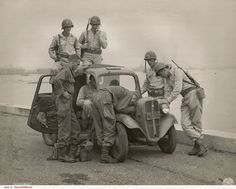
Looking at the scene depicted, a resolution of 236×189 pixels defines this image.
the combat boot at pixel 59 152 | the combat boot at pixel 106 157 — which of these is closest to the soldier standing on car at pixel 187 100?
the combat boot at pixel 106 157

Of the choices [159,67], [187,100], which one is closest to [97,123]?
[159,67]

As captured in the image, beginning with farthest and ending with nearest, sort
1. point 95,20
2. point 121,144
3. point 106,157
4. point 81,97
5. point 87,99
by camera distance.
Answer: point 95,20
point 81,97
point 87,99
point 106,157
point 121,144

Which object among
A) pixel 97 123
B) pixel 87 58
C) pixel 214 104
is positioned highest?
pixel 87 58

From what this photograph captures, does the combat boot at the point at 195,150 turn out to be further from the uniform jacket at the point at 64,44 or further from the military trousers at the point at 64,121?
the uniform jacket at the point at 64,44

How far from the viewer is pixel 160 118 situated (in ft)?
25.5

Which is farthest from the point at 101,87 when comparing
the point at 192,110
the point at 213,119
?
the point at 213,119

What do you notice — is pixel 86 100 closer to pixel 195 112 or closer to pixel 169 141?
pixel 169 141

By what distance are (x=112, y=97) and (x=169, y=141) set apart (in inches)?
49.7

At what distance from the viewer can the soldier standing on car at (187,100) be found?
25.4 feet

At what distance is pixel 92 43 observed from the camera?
10.0m

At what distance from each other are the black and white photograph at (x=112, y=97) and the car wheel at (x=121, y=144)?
2 cm

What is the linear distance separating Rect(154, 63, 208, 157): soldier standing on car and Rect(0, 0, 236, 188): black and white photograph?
0.02m

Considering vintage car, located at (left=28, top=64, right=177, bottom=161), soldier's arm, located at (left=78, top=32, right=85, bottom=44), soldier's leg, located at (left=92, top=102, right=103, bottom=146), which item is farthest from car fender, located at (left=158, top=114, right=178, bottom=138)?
soldier's arm, located at (left=78, top=32, right=85, bottom=44)

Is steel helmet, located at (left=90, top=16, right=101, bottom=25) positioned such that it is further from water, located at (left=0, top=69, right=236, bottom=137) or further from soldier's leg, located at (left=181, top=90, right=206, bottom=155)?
soldier's leg, located at (left=181, top=90, right=206, bottom=155)
